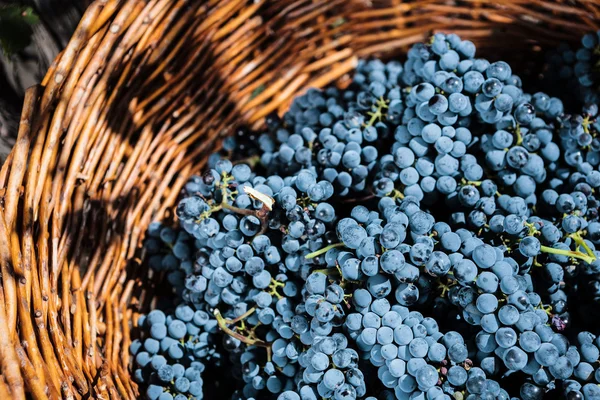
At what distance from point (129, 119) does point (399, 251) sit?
0.61 meters

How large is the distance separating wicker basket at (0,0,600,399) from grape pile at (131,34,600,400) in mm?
70

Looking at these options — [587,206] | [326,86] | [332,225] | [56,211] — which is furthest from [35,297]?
[587,206]

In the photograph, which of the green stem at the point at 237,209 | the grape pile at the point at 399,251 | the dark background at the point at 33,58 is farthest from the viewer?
the dark background at the point at 33,58

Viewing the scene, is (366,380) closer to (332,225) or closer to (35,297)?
(332,225)

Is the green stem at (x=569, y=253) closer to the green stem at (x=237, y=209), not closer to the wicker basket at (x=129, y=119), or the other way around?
the green stem at (x=237, y=209)

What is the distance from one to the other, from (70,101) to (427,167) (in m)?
0.62

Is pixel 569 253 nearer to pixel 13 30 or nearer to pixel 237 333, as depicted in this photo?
pixel 237 333

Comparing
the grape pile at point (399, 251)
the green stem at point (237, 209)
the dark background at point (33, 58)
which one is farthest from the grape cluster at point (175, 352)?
the dark background at point (33, 58)

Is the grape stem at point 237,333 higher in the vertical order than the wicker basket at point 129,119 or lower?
lower

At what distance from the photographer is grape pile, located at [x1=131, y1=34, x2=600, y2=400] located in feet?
2.76

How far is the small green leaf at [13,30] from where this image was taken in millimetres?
948

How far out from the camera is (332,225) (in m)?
0.99

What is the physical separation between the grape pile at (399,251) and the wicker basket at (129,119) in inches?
2.8

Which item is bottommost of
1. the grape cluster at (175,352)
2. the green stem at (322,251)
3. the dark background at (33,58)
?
the grape cluster at (175,352)
